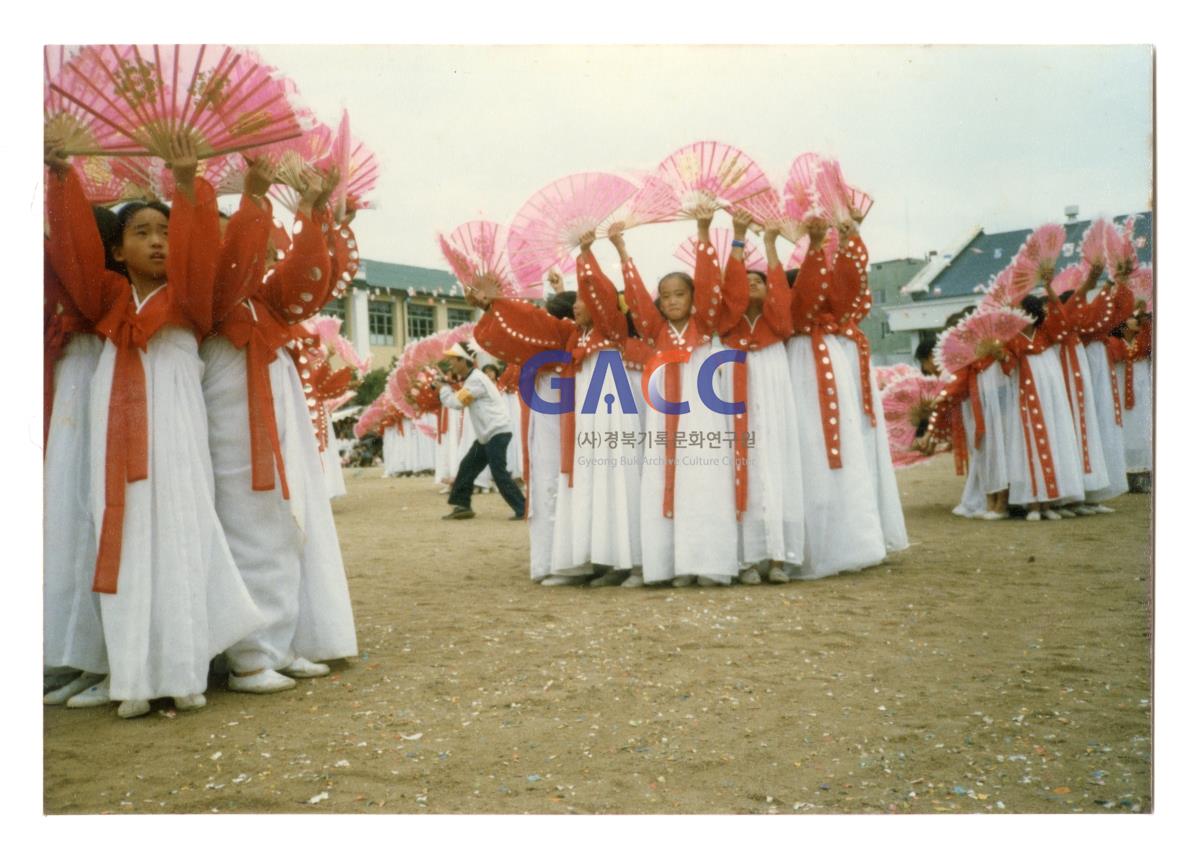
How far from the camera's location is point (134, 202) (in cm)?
324

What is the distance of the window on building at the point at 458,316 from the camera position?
4484mm

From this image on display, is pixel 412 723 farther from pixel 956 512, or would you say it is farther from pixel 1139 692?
pixel 956 512

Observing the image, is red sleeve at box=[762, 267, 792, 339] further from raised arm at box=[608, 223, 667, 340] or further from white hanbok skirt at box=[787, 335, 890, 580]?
raised arm at box=[608, 223, 667, 340]

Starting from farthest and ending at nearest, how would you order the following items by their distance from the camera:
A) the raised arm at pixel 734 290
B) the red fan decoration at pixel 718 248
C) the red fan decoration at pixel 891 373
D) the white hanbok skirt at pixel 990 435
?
the white hanbok skirt at pixel 990 435, the red fan decoration at pixel 891 373, the raised arm at pixel 734 290, the red fan decoration at pixel 718 248

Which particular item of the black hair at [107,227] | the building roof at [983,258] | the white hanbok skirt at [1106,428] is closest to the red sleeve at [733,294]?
the building roof at [983,258]

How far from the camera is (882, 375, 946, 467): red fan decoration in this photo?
602cm

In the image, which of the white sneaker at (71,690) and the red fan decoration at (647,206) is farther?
Result: the red fan decoration at (647,206)

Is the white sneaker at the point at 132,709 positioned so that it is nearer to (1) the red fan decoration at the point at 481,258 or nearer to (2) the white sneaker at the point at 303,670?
(2) the white sneaker at the point at 303,670

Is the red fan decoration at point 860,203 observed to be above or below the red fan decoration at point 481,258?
above

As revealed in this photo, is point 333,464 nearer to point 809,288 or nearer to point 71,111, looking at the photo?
point 71,111

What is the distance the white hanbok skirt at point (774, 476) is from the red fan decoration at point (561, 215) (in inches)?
38.4

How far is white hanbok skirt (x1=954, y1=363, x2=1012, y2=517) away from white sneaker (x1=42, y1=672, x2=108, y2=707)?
4332 millimetres

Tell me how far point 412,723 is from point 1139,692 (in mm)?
2197

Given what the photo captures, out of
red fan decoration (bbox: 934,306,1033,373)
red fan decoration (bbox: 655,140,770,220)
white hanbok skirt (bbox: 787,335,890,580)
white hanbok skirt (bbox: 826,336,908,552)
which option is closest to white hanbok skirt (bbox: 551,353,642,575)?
red fan decoration (bbox: 655,140,770,220)
